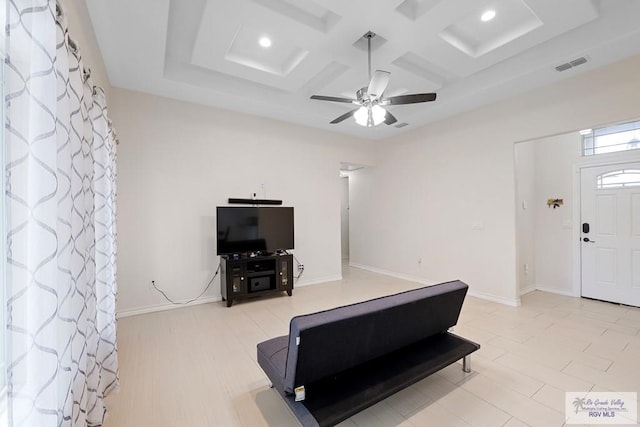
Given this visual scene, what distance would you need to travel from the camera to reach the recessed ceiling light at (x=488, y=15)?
105 inches

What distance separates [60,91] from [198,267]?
338 cm

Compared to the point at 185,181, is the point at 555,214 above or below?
below

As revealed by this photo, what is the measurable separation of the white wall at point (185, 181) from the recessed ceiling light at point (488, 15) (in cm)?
325

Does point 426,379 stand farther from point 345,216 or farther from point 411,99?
point 345,216

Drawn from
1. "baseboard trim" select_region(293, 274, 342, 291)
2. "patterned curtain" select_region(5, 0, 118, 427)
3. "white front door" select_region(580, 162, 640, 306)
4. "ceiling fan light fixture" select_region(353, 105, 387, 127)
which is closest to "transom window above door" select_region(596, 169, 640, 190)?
"white front door" select_region(580, 162, 640, 306)

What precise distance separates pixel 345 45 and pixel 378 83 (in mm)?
708

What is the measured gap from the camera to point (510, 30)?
2.94 m

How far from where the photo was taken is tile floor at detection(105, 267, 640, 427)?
6.22ft

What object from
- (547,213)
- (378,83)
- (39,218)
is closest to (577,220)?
(547,213)

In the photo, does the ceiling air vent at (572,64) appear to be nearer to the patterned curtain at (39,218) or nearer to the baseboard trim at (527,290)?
the baseboard trim at (527,290)

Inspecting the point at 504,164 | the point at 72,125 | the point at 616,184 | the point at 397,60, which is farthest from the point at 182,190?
the point at 616,184

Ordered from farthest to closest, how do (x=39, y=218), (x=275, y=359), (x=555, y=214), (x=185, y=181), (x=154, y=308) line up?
(x=555, y=214), (x=185, y=181), (x=154, y=308), (x=275, y=359), (x=39, y=218)

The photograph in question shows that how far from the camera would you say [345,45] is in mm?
2973

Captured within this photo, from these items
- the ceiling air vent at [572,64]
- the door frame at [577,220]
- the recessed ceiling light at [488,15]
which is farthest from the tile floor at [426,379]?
the recessed ceiling light at [488,15]
